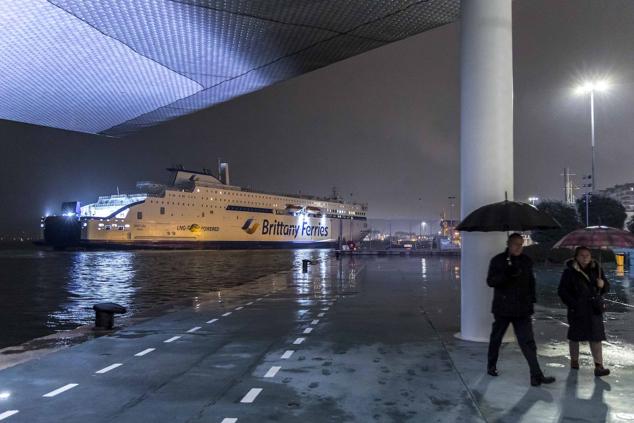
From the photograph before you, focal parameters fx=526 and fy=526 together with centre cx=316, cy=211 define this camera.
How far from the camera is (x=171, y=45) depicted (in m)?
14.4

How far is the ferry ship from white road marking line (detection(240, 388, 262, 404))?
69.9m

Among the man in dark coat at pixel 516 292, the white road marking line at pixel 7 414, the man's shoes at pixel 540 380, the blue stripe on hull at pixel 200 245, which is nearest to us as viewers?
the white road marking line at pixel 7 414

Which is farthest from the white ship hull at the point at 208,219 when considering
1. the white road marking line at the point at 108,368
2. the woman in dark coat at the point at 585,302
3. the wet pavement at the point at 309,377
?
the woman in dark coat at the point at 585,302

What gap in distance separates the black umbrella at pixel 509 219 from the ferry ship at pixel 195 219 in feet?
228

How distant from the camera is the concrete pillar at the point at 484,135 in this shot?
7398 millimetres

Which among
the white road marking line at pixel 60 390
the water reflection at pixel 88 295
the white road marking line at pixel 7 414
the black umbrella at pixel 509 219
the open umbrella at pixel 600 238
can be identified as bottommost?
the water reflection at pixel 88 295

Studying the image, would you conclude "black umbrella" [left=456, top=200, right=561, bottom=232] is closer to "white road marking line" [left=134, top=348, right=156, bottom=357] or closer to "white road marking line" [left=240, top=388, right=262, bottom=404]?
"white road marking line" [left=240, top=388, right=262, bottom=404]

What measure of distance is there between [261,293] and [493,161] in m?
9.28

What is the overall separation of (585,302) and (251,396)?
3.61m

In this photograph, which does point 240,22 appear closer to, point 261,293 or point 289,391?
point 261,293

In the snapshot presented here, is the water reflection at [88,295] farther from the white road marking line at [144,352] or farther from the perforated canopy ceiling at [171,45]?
the perforated canopy ceiling at [171,45]

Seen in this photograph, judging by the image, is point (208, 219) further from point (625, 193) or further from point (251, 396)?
point (625, 193)

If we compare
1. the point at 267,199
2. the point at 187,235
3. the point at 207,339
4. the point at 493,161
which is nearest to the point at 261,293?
the point at 207,339

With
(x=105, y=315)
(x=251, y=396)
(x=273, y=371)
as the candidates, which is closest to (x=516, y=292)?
(x=273, y=371)
